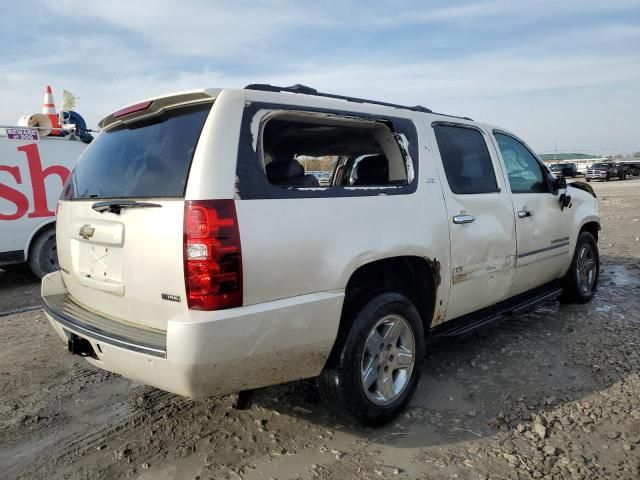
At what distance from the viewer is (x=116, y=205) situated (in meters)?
2.48

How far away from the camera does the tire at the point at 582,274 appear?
5.04 metres

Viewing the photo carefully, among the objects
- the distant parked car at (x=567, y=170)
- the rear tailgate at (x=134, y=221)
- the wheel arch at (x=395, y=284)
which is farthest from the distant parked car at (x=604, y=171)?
the rear tailgate at (x=134, y=221)

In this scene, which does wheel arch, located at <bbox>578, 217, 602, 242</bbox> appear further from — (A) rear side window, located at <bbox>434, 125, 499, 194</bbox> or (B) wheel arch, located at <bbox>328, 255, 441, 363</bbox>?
(B) wheel arch, located at <bbox>328, 255, 441, 363</bbox>

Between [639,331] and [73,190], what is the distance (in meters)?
4.68

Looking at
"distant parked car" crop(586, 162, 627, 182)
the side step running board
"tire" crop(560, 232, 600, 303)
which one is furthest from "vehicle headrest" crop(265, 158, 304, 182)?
"distant parked car" crop(586, 162, 627, 182)

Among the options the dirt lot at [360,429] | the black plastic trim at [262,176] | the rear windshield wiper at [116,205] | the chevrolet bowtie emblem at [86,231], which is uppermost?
the black plastic trim at [262,176]

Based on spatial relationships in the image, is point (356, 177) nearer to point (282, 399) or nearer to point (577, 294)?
point (282, 399)

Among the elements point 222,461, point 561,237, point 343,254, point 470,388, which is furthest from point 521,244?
point 222,461

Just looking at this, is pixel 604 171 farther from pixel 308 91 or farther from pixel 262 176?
pixel 262 176

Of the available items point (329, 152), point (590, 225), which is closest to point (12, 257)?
point (329, 152)

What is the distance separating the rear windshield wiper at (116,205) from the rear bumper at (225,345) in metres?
0.57

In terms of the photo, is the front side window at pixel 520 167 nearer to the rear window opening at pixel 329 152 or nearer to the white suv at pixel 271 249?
the white suv at pixel 271 249

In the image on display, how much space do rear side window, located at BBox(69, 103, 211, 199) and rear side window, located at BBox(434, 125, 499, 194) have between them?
1790 mm

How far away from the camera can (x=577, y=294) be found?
5121mm
